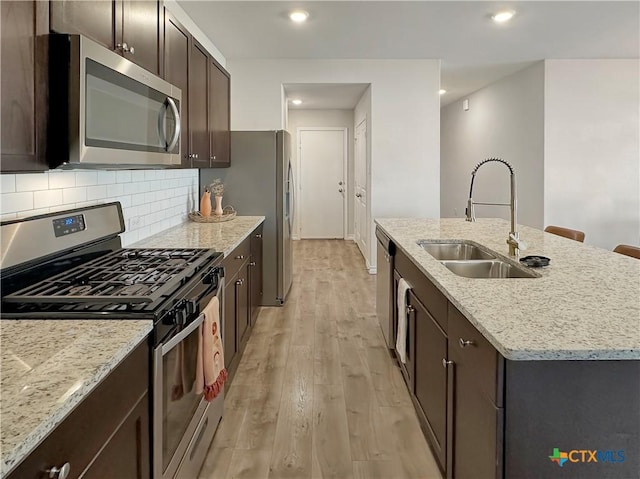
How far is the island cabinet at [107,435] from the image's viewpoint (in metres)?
0.90

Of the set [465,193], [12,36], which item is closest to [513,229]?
[12,36]

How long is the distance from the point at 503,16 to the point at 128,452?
4.41m

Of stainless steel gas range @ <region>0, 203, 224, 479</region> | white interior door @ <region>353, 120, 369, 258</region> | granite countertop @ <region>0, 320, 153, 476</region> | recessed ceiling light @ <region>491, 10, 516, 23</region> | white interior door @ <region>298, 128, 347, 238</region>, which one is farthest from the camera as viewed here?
white interior door @ <region>298, 128, 347, 238</region>

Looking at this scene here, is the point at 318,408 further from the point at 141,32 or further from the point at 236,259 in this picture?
the point at 141,32

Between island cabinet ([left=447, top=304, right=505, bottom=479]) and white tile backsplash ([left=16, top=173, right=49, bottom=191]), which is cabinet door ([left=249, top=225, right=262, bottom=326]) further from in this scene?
island cabinet ([left=447, top=304, right=505, bottom=479])

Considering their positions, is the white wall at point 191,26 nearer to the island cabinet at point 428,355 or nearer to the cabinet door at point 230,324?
the cabinet door at point 230,324

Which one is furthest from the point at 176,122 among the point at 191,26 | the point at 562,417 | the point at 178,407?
the point at 191,26

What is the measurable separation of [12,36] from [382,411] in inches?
89.8

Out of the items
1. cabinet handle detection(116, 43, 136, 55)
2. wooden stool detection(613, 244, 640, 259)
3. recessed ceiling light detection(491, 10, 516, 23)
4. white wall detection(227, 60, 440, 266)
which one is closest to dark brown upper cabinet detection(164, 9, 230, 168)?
cabinet handle detection(116, 43, 136, 55)

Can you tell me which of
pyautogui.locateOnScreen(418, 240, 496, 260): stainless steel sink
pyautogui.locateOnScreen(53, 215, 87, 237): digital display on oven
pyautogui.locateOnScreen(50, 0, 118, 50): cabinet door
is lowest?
pyautogui.locateOnScreen(418, 240, 496, 260): stainless steel sink

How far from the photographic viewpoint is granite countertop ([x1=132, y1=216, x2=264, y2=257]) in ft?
9.26

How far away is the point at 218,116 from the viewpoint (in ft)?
13.3

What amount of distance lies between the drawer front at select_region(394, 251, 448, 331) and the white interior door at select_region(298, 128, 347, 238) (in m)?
6.76

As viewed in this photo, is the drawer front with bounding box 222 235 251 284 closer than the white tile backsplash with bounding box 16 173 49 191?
No
